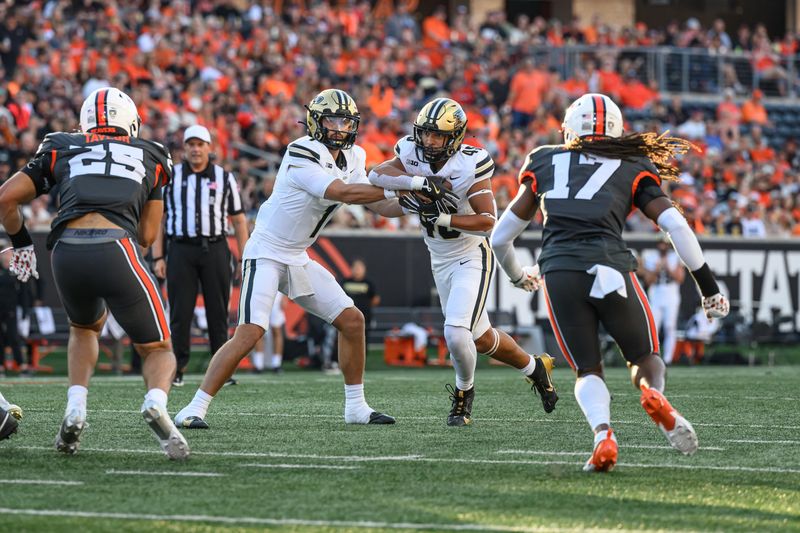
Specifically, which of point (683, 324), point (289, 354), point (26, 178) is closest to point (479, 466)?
point (26, 178)

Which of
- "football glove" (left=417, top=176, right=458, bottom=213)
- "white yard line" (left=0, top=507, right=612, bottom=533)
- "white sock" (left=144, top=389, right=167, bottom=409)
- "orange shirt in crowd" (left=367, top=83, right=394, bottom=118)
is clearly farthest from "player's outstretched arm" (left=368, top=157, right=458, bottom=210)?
"orange shirt in crowd" (left=367, top=83, right=394, bottom=118)

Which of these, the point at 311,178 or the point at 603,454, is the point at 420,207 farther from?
the point at 603,454

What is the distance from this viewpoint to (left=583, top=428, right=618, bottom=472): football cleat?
5.42 meters

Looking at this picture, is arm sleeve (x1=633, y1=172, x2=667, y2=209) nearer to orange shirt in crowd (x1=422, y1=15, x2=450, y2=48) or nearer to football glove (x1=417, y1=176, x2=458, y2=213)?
football glove (x1=417, y1=176, x2=458, y2=213)

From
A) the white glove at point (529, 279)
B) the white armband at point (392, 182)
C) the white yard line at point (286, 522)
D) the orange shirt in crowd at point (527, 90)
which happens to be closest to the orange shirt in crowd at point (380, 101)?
the orange shirt in crowd at point (527, 90)

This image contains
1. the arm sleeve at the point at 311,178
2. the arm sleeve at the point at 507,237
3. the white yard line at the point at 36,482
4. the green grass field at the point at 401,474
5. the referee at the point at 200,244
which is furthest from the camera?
the referee at the point at 200,244

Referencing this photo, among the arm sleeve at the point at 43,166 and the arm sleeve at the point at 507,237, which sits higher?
the arm sleeve at the point at 43,166

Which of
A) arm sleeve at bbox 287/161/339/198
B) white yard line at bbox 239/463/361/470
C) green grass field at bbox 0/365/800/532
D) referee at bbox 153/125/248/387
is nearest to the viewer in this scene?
green grass field at bbox 0/365/800/532

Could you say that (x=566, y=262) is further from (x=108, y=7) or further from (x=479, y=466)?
(x=108, y=7)

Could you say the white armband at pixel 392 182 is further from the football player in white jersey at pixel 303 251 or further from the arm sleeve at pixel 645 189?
the arm sleeve at pixel 645 189

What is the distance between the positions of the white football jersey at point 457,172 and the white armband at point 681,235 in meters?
1.78

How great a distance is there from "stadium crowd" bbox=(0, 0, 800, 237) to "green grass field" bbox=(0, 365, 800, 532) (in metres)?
8.07

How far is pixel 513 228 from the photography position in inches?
241

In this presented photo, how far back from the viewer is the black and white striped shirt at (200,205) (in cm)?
1034
